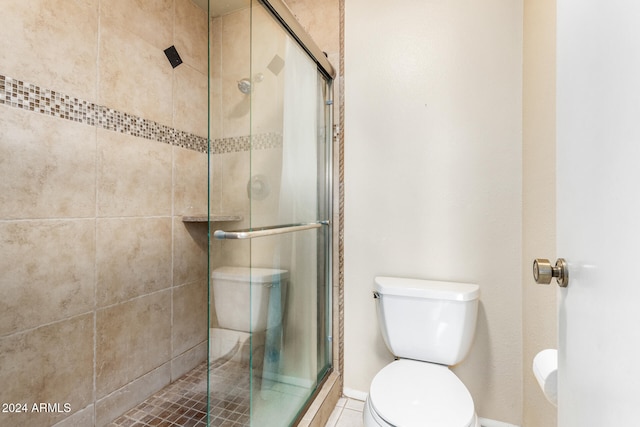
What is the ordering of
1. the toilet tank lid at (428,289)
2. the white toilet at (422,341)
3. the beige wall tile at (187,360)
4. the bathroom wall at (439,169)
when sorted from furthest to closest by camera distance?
the beige wall tile at (187,360), the bathroom wall at (439,169), the toilet tank lid at (428,289), the white toilet at (422,341)

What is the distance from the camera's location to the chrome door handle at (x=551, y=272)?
21.9 inches

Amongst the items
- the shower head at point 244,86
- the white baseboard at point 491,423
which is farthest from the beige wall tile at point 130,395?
the white baseboard at point 491,423

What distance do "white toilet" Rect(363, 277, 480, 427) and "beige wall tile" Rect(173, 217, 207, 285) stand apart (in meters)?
1.19

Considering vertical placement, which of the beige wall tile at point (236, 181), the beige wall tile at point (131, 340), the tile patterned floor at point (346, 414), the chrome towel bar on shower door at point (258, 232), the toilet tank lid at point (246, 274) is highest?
the beige wall tile at point (236, 181)

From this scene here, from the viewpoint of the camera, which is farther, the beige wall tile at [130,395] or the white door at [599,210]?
the beige wall tile at [130,395]

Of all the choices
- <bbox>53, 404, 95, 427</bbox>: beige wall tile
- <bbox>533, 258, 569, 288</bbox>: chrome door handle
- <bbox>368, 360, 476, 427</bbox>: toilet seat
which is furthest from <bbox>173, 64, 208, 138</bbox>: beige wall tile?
<bbox>533, 258, 569, 288</bbox>: chrome door handle

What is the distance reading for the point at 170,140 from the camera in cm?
178

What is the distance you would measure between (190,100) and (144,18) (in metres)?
0.46

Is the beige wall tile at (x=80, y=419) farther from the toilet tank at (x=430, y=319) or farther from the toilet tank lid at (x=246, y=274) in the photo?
the toilet tank at (x=430, y=319)

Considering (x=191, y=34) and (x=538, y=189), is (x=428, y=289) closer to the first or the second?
(x=538, y=189)

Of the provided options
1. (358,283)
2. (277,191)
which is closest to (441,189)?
(358,283)

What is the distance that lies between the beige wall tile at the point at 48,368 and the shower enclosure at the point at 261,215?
860 mm

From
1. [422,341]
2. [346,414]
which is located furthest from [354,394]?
[422,341]

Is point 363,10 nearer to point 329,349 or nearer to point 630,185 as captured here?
point 630,185
